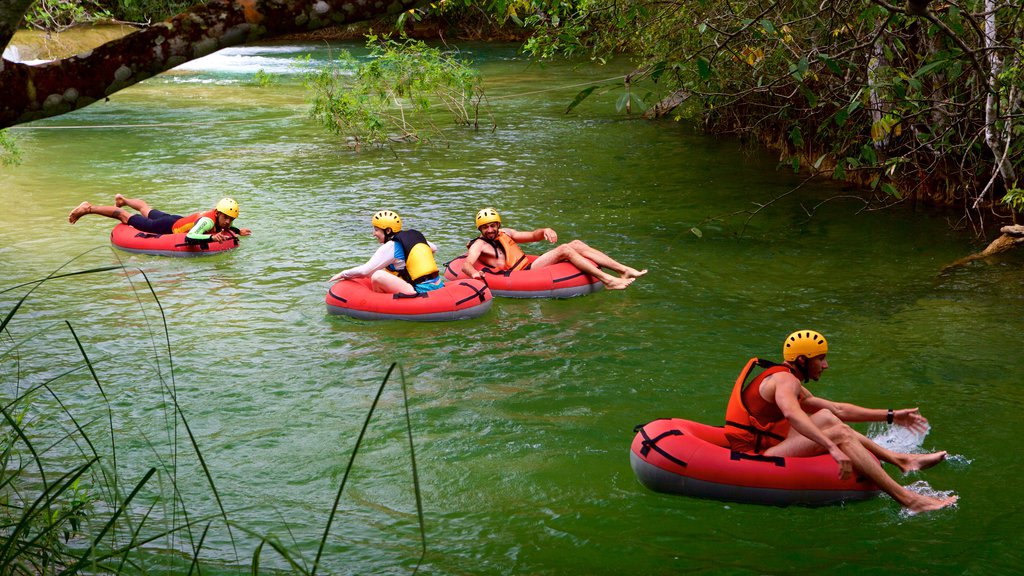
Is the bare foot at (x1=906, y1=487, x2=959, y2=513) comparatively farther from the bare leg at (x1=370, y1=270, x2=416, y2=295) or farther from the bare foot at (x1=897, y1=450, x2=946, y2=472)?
the bare leg at (x1=370, y1=270, x2=416, y2=295)

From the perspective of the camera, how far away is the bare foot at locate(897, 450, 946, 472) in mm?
5598

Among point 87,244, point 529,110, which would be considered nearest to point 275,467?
point 87,244

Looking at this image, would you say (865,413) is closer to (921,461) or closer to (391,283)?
(921,461)

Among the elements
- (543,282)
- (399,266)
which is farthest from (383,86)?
(543,282)

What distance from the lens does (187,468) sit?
6062 mm

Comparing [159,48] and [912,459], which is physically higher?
[159,48]

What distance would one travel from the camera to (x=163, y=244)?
10.6 metres

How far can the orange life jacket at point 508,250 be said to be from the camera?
366 inches

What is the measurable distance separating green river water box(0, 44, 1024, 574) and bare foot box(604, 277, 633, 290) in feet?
0.52

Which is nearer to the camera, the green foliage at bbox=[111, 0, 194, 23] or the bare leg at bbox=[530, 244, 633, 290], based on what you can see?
the bare leg at bbox=[530, 244, 633, 290]

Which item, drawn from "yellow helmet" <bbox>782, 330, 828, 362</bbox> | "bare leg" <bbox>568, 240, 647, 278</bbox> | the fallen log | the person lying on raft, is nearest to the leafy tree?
the fallen log

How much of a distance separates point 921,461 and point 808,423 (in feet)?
2.95

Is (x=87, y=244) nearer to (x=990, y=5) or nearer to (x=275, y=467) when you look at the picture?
(x=275, y=467)

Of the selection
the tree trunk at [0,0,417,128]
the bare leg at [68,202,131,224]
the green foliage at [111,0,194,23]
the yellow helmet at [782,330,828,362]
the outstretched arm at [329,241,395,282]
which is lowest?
the outstretched arm at [329,241,395,282]
